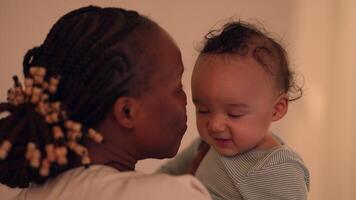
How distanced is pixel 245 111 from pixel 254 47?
0.46 ft

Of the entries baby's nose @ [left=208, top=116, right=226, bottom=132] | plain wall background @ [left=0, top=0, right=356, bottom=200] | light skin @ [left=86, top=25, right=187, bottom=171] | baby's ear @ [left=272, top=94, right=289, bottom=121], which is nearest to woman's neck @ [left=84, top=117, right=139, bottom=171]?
light skin @ [left=86, top=25, right=187, bottom=171]

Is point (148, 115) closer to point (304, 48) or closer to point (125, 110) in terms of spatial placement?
point (125, 110)

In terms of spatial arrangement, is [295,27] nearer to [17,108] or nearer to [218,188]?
[218,188]

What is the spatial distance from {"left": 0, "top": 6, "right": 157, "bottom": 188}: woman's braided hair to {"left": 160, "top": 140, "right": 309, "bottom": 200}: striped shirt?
399 millimetres

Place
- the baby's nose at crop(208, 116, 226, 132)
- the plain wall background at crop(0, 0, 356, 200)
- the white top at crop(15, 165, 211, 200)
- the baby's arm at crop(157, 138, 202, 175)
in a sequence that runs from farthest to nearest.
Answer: the plain wall background at crop(0, 0, 356, 200) → the baby's arm at crop(157, 138, 202, 175) → the baby's nose at crop(208, 116, 226, 132) → the white top at crop(15, 165, 211, 200)

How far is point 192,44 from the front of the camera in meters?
1.75

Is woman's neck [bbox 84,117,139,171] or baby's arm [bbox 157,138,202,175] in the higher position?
woman's neck [bbox 84,117,139,171]

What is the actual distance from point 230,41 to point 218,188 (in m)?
0.33

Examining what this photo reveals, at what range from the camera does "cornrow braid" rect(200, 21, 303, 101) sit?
0.94 m

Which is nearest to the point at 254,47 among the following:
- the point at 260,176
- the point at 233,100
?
the point at 233,100

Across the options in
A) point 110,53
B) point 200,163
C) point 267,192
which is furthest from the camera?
point 200,163

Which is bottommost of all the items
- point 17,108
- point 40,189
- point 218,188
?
point 218,188

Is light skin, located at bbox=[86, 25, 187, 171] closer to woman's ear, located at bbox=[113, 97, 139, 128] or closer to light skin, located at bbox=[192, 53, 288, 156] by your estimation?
woman's ear, located at bbox=[113, 97, 139, 128]

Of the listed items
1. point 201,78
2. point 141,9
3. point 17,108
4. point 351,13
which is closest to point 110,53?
point 17,108
